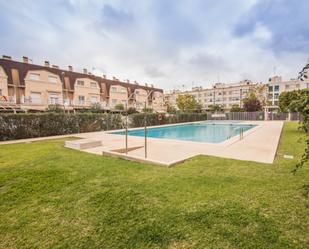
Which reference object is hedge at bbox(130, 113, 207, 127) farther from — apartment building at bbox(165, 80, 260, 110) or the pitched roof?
apartment building at bbox(165, 80, 260, 110)

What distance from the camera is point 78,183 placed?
4812 mm

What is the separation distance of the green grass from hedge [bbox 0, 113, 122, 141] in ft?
35.0

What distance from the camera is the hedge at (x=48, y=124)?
14320mm

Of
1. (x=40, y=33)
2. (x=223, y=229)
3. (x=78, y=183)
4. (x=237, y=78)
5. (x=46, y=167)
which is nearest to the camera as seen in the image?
(x=223, y=229)

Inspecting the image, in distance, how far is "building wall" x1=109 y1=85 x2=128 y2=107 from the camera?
37844 millimetres

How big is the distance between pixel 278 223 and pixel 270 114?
45.8 meters

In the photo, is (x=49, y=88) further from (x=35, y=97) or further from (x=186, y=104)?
(x=186, y=104)

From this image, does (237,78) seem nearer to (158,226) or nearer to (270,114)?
(270,114)

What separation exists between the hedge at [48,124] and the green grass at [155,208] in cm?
1067

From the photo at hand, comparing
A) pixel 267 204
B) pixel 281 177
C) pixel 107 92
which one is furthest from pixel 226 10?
pixel 107 92

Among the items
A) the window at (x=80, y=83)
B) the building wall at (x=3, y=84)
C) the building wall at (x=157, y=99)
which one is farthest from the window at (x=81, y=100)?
the building wall at (x=157, y=99)

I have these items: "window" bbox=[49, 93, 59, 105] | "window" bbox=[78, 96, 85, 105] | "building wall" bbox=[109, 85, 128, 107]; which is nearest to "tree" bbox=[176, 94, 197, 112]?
"building wall" bbox=[109, 85, 128, 107]

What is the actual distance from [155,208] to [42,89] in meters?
31.0

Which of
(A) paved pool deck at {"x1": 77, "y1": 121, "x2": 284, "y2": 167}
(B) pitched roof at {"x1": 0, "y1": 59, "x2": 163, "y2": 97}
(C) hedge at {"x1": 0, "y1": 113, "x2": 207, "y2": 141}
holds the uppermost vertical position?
(B) pitched roof at {"x1": 0, "y1": 59, "x2": 163, "y2": 97}
